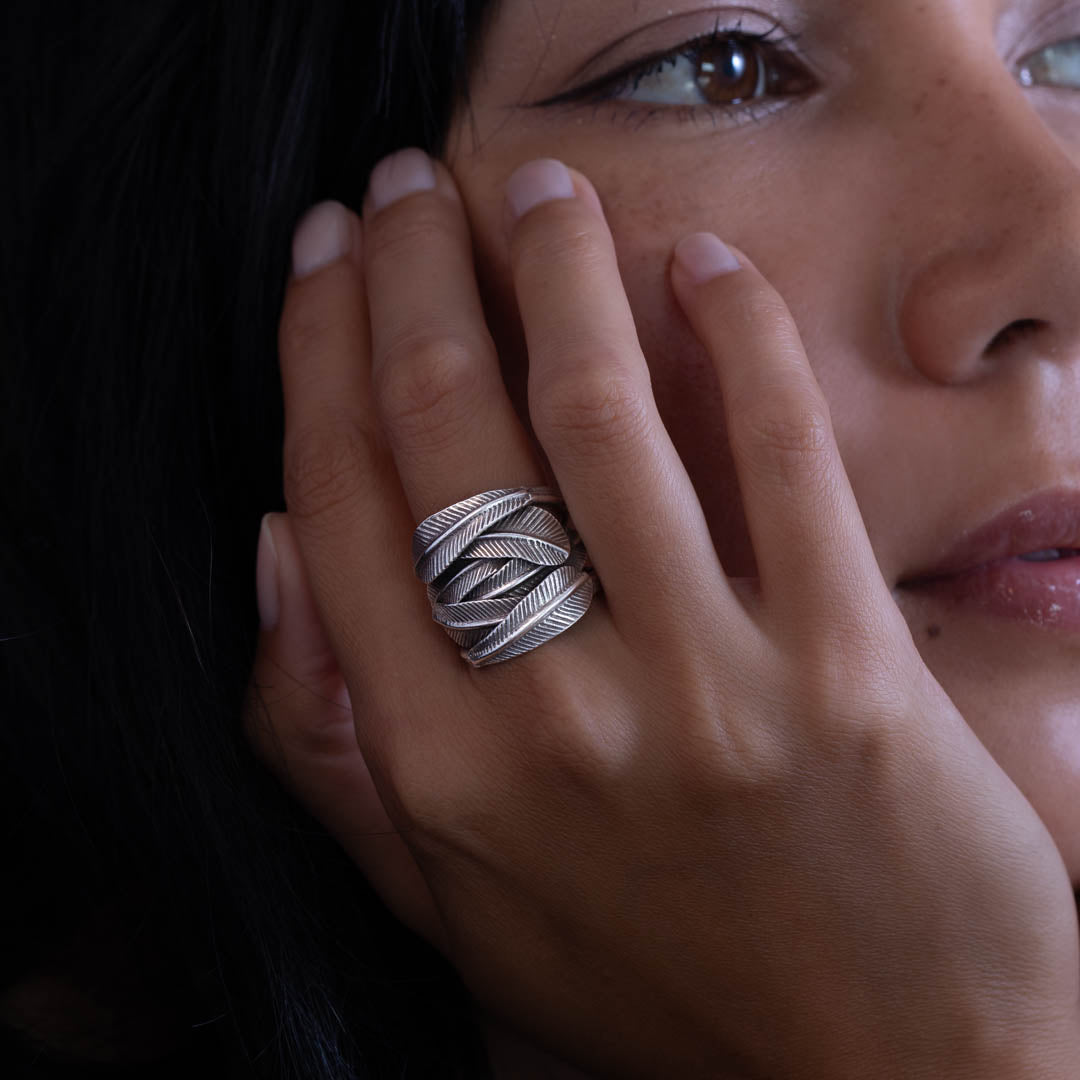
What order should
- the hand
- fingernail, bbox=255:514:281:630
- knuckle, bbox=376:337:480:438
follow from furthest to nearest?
fingernail, bbox=255:514:281:630 < knuckle, bbox=376:337:480:438 < the hand

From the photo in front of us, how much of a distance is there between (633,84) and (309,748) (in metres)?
0.79

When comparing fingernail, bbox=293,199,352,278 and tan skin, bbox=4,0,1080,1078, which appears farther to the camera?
fingernail, bbox=293,199,352,278

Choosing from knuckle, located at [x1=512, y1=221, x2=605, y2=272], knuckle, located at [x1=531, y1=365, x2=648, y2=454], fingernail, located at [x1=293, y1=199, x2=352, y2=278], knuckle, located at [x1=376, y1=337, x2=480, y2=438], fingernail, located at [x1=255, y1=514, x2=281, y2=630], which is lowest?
fingernail, located at [x1=255, y1=514, x2=281, y2=630]

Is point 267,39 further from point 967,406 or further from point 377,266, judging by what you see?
point 967,406

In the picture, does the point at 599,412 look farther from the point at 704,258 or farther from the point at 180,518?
the point at 180,518

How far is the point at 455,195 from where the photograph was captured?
1.22 meters

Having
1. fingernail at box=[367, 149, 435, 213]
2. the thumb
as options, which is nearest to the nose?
fingernail at box=[367, 149, 435, 213]

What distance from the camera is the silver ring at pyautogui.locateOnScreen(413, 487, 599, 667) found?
3.15ft

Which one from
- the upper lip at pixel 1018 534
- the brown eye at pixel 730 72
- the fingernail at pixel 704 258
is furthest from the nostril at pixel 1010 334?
the brown eye at pixel 730 72

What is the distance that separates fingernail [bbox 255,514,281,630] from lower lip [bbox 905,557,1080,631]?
64 centimetres

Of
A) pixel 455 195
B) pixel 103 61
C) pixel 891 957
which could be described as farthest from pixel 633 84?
pixel 891 957

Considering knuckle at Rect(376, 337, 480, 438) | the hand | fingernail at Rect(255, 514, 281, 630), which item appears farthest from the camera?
fingernail at Rect(255, 514, 281, 630)

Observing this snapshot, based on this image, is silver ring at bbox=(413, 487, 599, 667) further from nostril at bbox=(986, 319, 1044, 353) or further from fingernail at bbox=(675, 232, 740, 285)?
nostril at bbox=(986, 319, 1044, 353)

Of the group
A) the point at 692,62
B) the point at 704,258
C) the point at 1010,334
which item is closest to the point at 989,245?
the point at 1010,334
